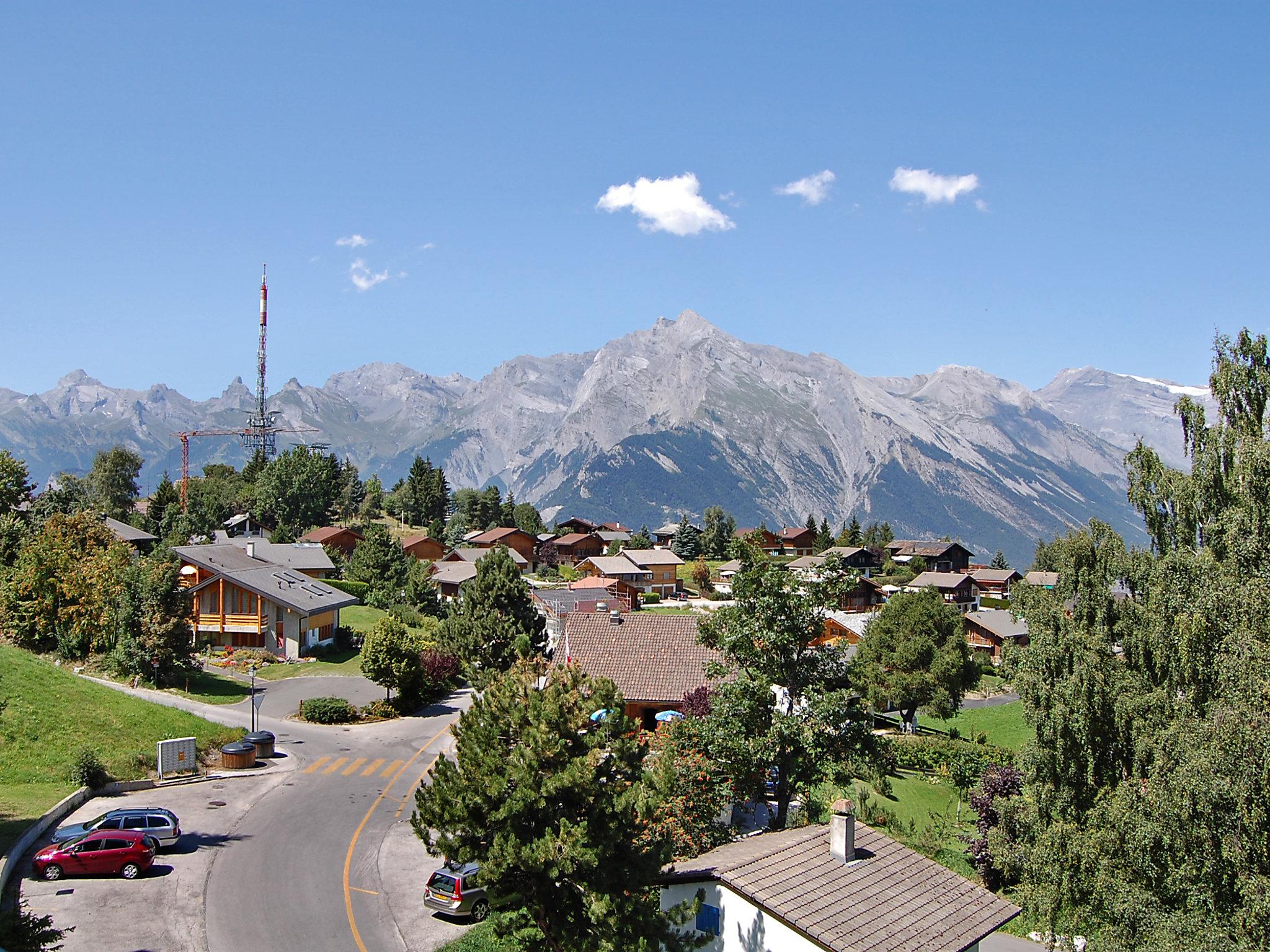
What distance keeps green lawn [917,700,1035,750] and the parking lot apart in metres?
45.5

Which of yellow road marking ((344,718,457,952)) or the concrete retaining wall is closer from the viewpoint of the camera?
yellow road marking ((344,718,457,952))

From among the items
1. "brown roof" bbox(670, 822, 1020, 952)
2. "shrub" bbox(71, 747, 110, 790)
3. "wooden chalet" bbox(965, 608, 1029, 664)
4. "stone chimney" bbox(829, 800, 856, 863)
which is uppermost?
"stone chimney" bbox(829, 800, 856, 863)

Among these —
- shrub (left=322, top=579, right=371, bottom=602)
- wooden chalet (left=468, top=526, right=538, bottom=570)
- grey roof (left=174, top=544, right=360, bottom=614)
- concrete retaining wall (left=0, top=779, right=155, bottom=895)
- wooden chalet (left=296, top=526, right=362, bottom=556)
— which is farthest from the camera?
wooden chalet (left=468, top=526, right=538, bottom=570)

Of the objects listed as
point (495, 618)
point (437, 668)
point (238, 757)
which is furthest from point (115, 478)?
point (238, 757)

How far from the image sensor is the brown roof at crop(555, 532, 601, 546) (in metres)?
155

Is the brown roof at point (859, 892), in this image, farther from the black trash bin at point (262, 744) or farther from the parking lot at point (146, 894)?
the black trash bin at point (262, 744)

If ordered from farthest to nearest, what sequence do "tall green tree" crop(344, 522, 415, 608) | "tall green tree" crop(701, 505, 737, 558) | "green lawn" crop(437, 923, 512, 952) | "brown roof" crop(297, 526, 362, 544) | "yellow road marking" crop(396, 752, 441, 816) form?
"tall green tree" crop(701, 505, 737, 558) → "brown roof" crop(297, 526, 362, 544) → "tall green tree" crop(344, 522, 415, 608) → "yellow road marking" crop(396, 752, 441, 816) → "green lawn" crop(437, 923, 512, 952)

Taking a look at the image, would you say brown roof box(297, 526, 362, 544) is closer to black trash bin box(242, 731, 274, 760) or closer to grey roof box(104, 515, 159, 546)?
grey roof box(104, 515, 159, 546)

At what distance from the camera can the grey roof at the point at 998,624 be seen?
97.9 meters

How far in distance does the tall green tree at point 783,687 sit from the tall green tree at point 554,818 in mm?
6848

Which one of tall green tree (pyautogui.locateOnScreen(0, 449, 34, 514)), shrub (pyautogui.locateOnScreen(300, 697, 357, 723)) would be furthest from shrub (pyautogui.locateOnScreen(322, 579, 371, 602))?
shrub (pyautogui.locateOnScreen(300, 697, 357, 723))

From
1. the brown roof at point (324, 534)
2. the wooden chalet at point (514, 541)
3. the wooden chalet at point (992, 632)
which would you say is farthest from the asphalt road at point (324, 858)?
the wooden chalet at point (514, 541)

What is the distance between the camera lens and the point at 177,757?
34000 mm

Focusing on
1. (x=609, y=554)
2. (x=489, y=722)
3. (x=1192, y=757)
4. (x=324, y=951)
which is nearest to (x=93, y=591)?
(x=324, y=951)
